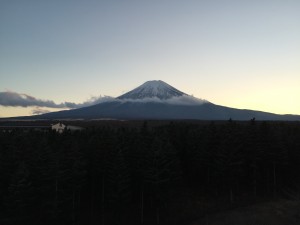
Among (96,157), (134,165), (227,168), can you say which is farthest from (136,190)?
(227,168)

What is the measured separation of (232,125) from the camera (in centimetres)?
6012

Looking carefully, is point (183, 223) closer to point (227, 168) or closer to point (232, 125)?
point (227, 168)

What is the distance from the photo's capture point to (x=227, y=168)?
171 ft

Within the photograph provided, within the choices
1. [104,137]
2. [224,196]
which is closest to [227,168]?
[224,196]

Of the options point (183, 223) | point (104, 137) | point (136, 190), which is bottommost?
point (183, 223)

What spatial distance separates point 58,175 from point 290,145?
41.0 meters

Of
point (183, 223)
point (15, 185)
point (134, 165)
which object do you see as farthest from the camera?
point (134, 165)

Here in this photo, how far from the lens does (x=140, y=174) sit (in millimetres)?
46406

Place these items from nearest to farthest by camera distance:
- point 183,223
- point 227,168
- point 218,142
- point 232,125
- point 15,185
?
→ 1. point 15,185
2. point 183,223
3. point 227,168
4. point 218,142
5. point 232,125

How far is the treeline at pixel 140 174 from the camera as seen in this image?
42312 millimetres

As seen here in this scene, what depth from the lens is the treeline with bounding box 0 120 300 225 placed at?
42.3 meters

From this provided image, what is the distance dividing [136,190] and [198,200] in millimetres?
10746

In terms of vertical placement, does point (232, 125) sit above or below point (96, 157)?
above

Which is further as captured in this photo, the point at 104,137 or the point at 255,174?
the point at 255,174
